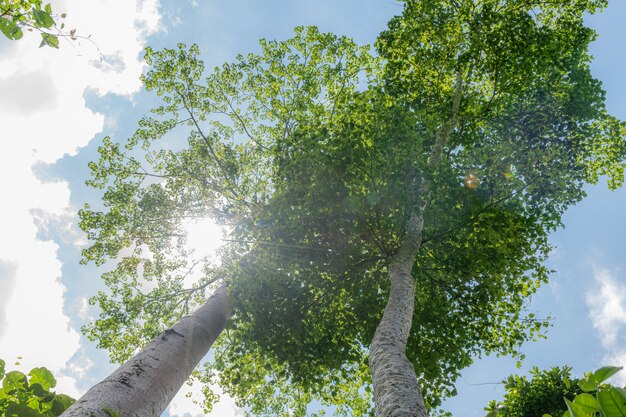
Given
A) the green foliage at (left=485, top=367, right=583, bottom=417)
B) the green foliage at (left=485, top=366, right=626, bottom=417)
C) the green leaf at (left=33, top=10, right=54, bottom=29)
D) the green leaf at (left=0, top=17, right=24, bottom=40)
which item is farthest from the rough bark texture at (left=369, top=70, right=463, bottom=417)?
the green foliage at (left=485, top=367, right=583, bottom=417)

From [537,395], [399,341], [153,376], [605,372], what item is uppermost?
[537,395]

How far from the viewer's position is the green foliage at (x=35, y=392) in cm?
283

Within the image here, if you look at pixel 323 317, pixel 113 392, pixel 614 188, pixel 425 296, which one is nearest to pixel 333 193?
pixel 323 317

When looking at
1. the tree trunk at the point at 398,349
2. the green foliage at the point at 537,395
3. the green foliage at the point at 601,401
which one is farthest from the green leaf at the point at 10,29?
the green foliage at the point at 537,395

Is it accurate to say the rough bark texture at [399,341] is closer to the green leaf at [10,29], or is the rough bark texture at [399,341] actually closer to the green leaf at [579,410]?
the green leaf at [579,410]

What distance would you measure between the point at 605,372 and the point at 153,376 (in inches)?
203

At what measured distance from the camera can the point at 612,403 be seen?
0.91 m

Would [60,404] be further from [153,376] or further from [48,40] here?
[48,40]

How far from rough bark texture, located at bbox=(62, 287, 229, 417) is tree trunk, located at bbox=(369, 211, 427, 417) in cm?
259

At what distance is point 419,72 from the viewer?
1165 cm

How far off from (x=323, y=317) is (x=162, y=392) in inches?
172

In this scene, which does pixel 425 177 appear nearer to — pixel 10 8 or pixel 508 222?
pixel 508 222

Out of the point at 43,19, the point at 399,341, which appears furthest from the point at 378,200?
the point at 43,19

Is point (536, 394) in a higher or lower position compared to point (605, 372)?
higher
